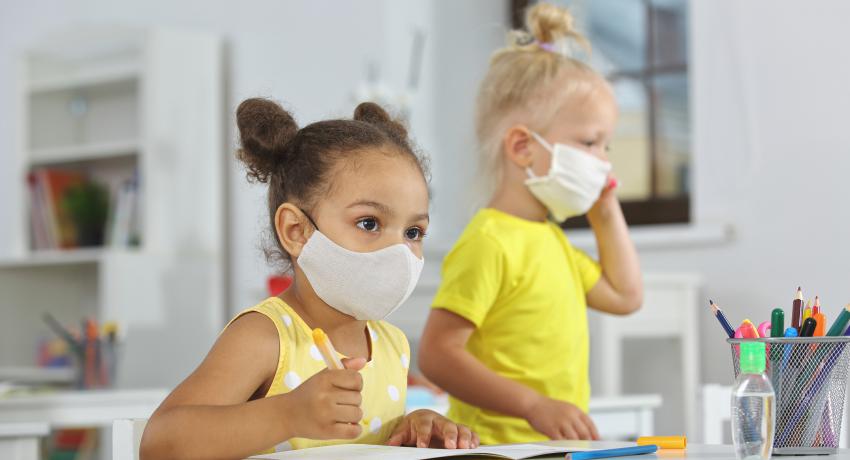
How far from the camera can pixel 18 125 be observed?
419cm

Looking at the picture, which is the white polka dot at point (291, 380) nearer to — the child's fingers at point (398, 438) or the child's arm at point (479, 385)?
the child's fingers at point (398, 438)

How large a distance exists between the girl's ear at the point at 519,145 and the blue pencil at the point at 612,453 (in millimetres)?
706

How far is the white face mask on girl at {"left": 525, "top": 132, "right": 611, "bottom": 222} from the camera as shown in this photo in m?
1.61

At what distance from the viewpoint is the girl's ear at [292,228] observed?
1.15 metres

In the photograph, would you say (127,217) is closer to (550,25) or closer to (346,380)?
(550,25)

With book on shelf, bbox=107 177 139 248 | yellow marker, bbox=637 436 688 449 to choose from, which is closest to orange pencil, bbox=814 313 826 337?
yellow marker, bbox=637 436 688 449

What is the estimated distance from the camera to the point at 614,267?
1.70 metres

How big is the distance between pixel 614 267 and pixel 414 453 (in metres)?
0.87

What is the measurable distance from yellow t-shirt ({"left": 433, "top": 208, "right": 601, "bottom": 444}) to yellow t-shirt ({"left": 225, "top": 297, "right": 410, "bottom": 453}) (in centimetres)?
23

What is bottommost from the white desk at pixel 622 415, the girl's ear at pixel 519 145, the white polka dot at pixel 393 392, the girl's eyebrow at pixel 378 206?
the white desk at pixel 622 415

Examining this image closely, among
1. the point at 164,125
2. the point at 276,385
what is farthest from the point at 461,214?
the point at 276,385

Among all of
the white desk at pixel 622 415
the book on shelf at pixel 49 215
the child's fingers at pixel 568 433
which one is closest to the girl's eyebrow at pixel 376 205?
the child's fingers at pixel 568 433

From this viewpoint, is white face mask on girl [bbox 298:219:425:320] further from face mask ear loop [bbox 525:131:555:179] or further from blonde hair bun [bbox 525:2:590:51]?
blonde hair bun [bbox 525:2:590:51]

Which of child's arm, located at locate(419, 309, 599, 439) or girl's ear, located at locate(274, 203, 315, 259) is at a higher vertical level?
girl's ear, located at locate(274, 203, 315, 259)
